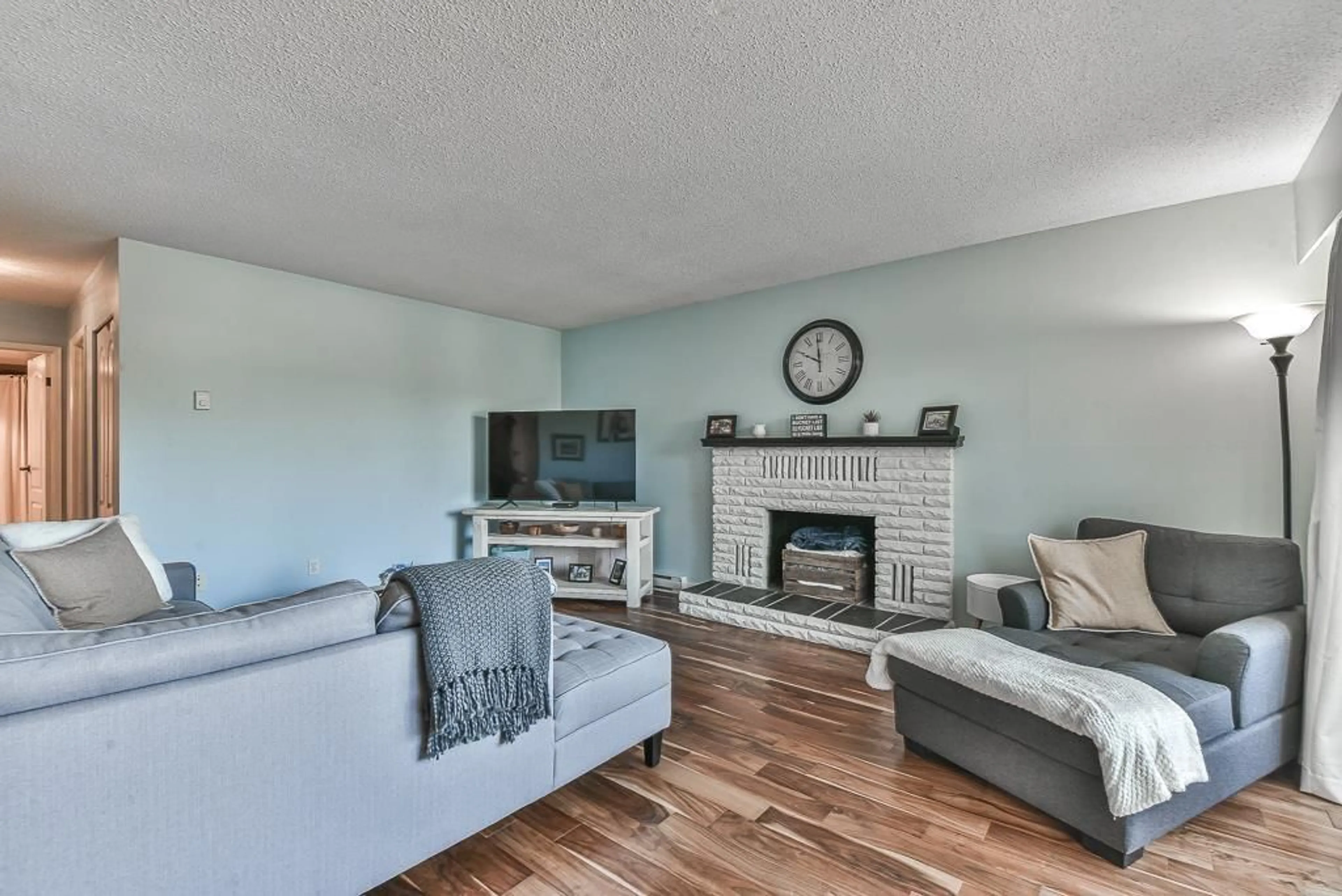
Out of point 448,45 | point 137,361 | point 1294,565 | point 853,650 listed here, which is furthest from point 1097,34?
point 137,361

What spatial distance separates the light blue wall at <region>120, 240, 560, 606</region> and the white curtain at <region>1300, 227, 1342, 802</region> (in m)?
4.99

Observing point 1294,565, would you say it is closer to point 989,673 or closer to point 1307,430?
point 1307,430

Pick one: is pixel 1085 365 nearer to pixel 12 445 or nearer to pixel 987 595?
pixel 987 595

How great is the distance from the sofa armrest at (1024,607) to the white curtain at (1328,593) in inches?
32.0

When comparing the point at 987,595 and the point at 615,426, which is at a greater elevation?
the point at 615,426

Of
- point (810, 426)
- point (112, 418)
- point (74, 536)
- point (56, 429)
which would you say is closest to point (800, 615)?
point (810, 426)

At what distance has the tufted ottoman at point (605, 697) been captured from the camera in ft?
6.19

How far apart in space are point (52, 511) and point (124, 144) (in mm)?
4384

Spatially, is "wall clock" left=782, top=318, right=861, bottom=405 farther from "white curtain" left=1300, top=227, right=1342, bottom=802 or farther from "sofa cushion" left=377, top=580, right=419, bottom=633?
"sofa cushion" left=377, top=580, right=419, bottom=633

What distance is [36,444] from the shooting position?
5398 mm

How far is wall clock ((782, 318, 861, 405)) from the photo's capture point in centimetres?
414

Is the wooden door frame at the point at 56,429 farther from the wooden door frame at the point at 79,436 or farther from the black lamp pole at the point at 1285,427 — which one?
the black lamp pole at the point at 1285,427

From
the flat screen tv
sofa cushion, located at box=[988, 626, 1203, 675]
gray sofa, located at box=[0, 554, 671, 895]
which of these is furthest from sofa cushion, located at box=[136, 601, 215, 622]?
sofa cushion, located at box=[988, 626, 1203, 675]

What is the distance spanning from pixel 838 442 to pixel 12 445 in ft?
26.9
